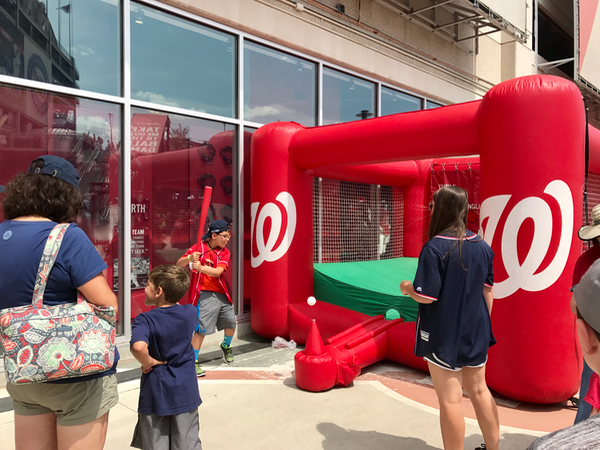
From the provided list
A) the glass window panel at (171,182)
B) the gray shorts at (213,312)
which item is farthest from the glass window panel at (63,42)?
the gray shorts at (213,312)

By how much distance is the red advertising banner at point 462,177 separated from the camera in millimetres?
6938

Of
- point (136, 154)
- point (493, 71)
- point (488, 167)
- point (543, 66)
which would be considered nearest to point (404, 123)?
point (488, 167)

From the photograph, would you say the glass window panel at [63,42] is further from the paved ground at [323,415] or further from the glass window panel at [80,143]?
the paved ground at [323,415]

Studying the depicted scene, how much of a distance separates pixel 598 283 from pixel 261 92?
20.2 feet

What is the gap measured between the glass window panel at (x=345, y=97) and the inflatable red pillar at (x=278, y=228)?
206cm

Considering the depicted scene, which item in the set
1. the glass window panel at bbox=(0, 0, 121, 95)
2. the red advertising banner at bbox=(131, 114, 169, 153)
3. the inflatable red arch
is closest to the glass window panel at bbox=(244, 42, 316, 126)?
the red advertising banner at bbox=(131, 114, 169, 153)

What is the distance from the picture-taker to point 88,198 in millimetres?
4859

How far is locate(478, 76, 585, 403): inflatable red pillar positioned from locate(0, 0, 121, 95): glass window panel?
3.92m

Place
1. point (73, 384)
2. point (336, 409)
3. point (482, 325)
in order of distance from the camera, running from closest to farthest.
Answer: point (73, 384)
point (482, 325)
point (336, 409)

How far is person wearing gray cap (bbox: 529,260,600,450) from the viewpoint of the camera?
0.72 meters

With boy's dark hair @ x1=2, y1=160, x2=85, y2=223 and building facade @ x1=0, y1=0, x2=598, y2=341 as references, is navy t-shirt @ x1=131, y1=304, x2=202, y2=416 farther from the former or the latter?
building facade @ x1=0, y1=0, x2=598, y2=341

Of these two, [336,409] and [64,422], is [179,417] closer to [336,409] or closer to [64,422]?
[64,422]

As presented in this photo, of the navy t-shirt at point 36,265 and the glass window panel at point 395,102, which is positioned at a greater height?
the glass window panel at point 395,102

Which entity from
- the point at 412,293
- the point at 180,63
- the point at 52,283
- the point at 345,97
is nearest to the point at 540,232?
the point at 412,293
